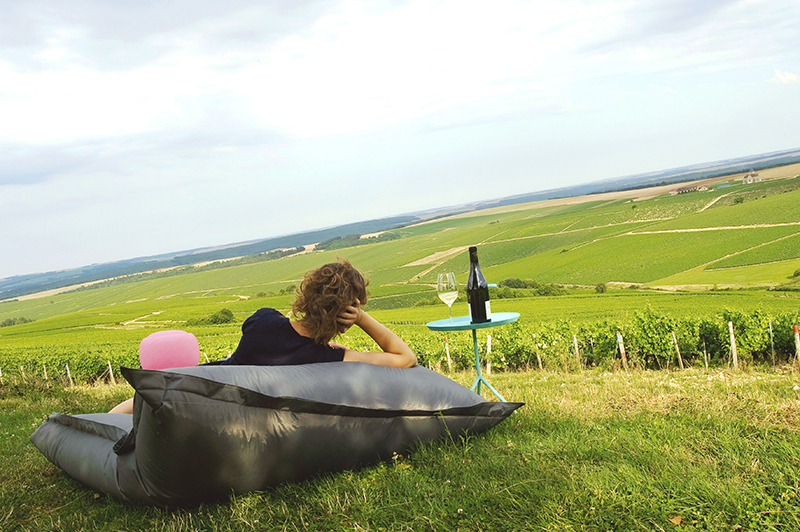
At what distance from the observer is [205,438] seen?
249 centimetres

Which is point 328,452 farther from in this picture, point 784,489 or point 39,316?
point 39,316

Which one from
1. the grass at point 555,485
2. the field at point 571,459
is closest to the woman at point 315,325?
the field at point 571,459

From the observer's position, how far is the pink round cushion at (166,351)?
351 centimetres

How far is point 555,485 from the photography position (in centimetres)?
246

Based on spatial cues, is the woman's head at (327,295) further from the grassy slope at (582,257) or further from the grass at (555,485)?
the grassy slope at (582,257)

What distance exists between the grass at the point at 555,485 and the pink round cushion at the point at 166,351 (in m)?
0.84

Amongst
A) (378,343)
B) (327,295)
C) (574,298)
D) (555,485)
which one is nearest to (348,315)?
(327,295)

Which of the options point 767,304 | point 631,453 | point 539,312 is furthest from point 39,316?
point 631,453

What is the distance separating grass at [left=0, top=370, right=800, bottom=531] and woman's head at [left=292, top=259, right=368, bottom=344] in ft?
2.73

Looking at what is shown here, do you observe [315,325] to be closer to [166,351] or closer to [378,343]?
[378,343]

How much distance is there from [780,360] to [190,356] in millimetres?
10680

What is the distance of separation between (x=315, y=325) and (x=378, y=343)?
0.42m

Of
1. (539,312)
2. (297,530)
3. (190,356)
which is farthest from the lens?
(539,312)

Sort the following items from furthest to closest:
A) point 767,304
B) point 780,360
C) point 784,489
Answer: point 767,304
point 780,360
point 784,489
